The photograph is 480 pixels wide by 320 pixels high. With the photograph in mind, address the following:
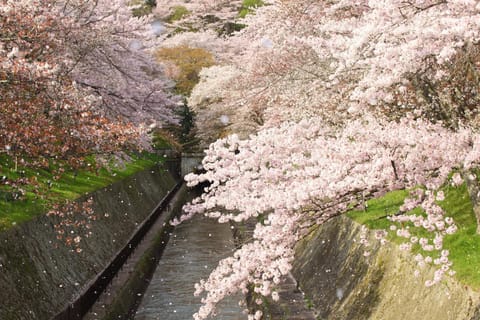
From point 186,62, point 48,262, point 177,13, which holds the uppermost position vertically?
point 177,13

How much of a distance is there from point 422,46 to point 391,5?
2.78 ft

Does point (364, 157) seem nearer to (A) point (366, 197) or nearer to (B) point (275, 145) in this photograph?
(A) point (366, 197)

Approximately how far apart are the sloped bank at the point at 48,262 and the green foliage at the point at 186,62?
3241cm

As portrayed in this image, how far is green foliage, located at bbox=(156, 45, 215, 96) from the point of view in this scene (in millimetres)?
50312

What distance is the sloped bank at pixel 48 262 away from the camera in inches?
361

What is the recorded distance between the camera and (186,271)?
18.5 m

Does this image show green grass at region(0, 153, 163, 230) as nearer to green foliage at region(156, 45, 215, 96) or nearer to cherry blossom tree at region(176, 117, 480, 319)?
cherry blossom tree at region(176, 117, 480, 319)

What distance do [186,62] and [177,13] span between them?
29294mm

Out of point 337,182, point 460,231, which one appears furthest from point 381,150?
point 460,231

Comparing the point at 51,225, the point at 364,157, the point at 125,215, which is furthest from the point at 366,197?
the point at 125,215

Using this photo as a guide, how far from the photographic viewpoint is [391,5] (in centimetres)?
723

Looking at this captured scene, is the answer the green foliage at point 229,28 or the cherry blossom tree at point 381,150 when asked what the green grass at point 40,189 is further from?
the green foliage at point 229,28

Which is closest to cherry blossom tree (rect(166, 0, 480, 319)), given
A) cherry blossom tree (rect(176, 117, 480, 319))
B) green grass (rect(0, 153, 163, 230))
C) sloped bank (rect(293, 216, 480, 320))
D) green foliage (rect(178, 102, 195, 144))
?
cherry blossom tree (rect(176, 117, 480, 319))

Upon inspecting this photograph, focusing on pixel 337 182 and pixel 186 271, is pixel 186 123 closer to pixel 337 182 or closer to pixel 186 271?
pixel 186 271
